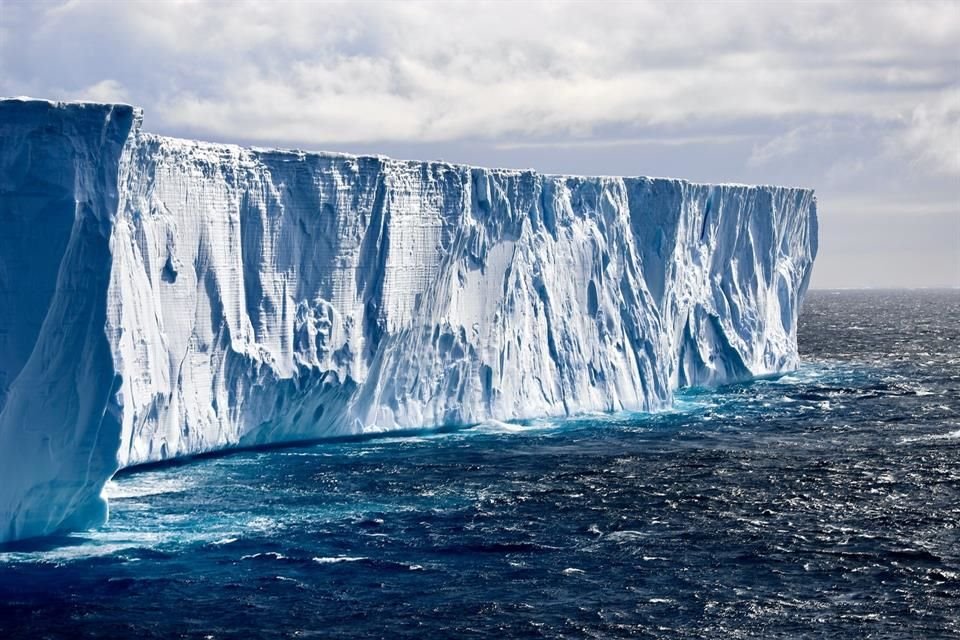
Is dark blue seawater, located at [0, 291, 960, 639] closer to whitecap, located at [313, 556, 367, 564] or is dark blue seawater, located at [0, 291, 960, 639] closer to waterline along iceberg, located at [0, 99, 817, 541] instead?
whitecap, located at [313, 556, 367, 564]

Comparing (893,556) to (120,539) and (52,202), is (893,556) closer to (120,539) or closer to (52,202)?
(120,539)

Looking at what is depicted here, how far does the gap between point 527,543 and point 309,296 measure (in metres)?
10.7

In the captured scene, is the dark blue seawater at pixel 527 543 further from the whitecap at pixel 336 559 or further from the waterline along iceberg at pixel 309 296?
the waterline along iceberg at pixel 309 296

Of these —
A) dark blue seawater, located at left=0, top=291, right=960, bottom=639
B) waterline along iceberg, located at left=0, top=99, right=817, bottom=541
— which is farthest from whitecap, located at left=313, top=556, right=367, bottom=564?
waterline along iceberg, located at left=0, top=99, right=817, bottom=541

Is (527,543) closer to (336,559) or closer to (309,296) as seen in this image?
(336,559)

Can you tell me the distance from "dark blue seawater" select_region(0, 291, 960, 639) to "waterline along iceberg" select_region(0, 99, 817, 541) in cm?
131

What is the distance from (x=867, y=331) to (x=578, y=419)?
5072cm

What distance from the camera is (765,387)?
150ft

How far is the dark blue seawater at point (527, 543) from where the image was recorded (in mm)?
18328

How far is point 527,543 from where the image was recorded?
2244 cm

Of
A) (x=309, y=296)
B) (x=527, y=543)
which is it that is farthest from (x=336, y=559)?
(x=309, y=296)

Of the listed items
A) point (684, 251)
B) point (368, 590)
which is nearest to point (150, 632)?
point (368, 590)

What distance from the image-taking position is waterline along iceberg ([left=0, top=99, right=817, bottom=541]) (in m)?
21.9

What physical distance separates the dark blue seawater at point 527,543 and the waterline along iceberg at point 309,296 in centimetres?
131
